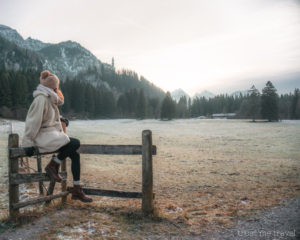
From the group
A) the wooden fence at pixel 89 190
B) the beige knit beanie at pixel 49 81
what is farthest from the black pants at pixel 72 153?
the beige knit beanie at pixel 49 81

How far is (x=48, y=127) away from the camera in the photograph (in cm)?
433

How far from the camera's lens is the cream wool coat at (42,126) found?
13.5 ft

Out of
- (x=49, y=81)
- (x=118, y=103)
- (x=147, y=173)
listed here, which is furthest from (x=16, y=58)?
(x=147, y=173)

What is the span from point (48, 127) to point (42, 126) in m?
0.11

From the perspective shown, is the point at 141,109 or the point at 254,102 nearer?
the point at 254,102

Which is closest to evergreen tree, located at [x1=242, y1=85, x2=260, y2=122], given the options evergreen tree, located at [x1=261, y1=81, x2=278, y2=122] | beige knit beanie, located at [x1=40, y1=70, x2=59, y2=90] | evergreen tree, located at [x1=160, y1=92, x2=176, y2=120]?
evergreen tree, located at [x1=261, y1=81, x2=278, y2=122]

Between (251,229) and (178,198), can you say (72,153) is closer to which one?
(178,198)

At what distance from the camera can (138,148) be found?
4.84 meters

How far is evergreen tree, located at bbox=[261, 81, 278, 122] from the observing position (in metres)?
67.8

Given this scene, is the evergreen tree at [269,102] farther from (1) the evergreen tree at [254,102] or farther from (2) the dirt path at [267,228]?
(2) the dirt path at [267,228]

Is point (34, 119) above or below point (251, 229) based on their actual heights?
above

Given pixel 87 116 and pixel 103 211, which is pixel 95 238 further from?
pixel 87 116

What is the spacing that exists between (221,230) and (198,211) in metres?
1.13

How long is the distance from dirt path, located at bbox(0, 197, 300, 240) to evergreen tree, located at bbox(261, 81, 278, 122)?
2872 inches
